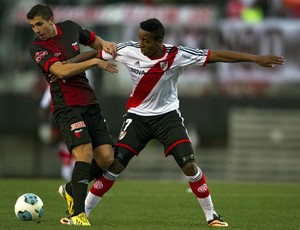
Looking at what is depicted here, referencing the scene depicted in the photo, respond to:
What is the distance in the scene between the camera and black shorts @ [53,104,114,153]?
391 inches

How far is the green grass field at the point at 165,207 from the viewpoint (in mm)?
10078

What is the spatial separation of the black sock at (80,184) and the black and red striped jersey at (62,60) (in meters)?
0.71

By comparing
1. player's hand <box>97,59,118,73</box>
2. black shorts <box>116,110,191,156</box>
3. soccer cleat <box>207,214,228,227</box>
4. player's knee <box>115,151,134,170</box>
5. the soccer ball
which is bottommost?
soccer cleat <box>207,214,228,227</box>

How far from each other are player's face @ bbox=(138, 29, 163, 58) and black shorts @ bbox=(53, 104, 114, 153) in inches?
33.4

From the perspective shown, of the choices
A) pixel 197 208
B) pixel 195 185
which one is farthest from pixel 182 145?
pixel 197 208

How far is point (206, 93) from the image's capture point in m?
22.3

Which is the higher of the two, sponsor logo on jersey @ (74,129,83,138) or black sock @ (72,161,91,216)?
sponsor logo on jersey @ (74,129,83,138)

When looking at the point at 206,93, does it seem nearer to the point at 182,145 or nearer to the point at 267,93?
the point at 267,93

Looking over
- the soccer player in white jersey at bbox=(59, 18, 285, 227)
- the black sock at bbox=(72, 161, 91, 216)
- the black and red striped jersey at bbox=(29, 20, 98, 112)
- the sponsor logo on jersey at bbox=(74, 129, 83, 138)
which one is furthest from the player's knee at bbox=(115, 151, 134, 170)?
the black and red striped jersey at bbox=(29, 20, 98, 112)

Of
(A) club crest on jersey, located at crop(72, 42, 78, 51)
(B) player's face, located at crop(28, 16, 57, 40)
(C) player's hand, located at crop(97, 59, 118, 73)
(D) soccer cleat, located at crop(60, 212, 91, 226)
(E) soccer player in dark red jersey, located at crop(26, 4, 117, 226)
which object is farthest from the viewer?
(A) club crest on jersey, located at crop(72, 42, 78, 51)

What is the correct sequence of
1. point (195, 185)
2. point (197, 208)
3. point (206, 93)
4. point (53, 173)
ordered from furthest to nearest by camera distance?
1. point (53, 173)
2. point (206, 93)
3. point (197, 208)
4. point (195, 185)

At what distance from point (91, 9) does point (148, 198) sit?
10.5 metres

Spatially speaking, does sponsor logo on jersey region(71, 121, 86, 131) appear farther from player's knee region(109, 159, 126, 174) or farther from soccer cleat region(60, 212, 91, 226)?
soccer cleat region(60, 212, 91, 226)

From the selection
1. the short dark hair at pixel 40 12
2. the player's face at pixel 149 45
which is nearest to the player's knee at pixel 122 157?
the player's face at pixel 149 45
